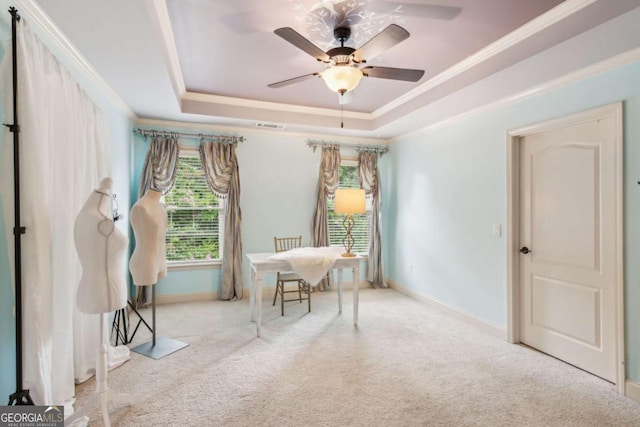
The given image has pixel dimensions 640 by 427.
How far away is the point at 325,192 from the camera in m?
5.21

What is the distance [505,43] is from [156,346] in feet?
13.2

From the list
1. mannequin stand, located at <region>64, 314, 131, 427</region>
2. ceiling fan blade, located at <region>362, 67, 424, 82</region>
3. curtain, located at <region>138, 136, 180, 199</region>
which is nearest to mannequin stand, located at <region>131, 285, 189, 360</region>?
mannequin stand, located at <region>64, 314, 131, 427</region>

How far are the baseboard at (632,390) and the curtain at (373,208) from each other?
3303mm

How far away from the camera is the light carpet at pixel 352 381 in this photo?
2139 mm

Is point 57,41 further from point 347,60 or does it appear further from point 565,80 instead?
point 565,80

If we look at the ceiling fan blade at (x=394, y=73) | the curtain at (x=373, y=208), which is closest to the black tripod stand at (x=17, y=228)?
the ceiling fan blade at (x=394, y=73)

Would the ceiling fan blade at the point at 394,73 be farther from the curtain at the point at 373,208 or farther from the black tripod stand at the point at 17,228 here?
the curtain at the point at 373,208

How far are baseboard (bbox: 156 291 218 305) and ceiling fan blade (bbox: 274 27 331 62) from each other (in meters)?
3.65

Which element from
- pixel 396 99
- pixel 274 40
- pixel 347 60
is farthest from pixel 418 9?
pixel 396 99

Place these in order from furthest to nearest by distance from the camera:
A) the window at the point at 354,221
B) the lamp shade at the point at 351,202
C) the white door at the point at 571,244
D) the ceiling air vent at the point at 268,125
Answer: the window at the point at 354,221 < the ceiling air vent at the point at 268,125 < the lamp shade at the point at 351,202 < the white door at the point at 571,244

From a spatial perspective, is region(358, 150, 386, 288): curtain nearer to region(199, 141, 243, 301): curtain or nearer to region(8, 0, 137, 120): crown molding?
region(199, 141, 243, 301): curtain

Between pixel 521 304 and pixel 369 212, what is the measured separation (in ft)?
8.77

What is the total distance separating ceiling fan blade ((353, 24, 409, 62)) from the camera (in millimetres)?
1925

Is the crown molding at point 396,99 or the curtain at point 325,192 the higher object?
the crown molding at point 396,99
